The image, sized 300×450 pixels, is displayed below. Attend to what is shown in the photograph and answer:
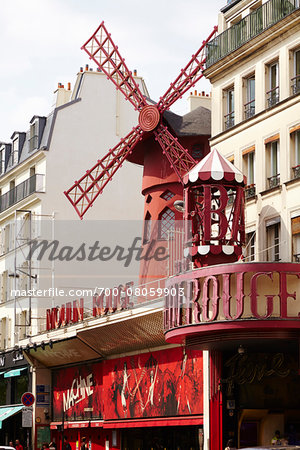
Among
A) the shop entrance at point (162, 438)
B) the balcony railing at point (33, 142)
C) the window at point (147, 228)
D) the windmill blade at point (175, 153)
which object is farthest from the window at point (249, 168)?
the balcony railing at point (33, 142)

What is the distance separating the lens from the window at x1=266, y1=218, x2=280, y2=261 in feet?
63.3

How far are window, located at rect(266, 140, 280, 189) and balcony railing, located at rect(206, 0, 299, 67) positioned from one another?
7.74 ft

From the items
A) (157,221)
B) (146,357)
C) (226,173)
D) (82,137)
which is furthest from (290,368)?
(82,137)

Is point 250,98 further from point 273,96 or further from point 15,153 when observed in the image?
point 15,153

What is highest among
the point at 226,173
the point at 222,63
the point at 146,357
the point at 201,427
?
the point at 222,63

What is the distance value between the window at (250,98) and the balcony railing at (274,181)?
5.61 feet

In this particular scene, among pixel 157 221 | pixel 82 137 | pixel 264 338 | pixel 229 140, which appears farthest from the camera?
pixel 82 137

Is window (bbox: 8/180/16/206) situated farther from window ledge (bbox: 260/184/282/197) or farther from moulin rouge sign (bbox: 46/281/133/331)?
window ledge (bbox: 260/184/282/197)

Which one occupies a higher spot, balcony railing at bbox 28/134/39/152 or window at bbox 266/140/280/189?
balcony railing at bbox 28/134/39/152

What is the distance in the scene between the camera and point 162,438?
2369 centimetres

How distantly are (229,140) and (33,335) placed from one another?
12.6 metres

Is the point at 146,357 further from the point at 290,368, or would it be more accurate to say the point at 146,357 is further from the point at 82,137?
the point at 82,137

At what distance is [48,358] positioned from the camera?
30375mm

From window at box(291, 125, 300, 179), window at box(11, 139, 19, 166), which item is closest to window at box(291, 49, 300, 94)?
window at box(291, 125, 300, 179)
